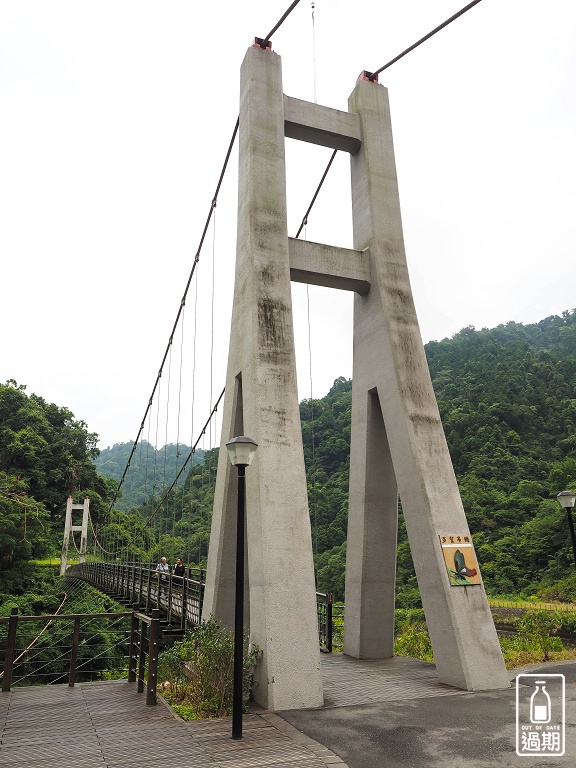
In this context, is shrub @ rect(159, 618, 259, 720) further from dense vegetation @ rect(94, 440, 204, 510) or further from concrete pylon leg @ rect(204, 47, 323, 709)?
dense vegetation @ rect(94, 440, 204, 510)

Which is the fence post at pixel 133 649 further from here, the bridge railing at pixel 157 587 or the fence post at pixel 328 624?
the fence post at pixel 328 624

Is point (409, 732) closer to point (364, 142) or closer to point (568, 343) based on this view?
point (364, 142)

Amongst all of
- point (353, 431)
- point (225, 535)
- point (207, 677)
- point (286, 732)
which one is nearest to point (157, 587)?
point (225, 535)

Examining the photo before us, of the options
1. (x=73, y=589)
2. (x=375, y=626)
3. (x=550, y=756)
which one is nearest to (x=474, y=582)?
(x=375, y=626)

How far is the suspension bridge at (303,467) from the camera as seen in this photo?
678 cm

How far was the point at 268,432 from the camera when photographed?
7.44m

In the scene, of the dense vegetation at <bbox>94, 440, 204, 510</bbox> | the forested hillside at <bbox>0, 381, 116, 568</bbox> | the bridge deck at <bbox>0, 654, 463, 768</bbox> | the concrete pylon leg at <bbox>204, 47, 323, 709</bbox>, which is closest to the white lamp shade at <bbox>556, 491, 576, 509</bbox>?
the bridge deck at <bbox>0, 654, 463, 768</bbox>

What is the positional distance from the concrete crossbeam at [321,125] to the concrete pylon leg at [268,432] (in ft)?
1.26

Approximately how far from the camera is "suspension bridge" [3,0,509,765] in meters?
6.78

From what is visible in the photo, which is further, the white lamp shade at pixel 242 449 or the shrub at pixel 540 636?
the shrub at pixel 540 636

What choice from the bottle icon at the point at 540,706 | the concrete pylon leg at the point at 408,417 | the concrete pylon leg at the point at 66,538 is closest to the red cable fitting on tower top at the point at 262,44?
the concrete pylon leg at the point at 408,417

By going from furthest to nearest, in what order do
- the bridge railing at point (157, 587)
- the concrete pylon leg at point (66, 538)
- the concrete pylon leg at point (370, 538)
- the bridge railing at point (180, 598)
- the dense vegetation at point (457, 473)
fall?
the concrete pylon leg at point (66, 538), the dense vegetation at point (457, 473), the bridge railing at point (157, 587), the bridge railing at point (180, 598), the concrete pylon leg at point (370, 538)

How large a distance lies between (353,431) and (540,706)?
15.6 feet

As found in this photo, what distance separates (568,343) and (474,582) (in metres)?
58.5
